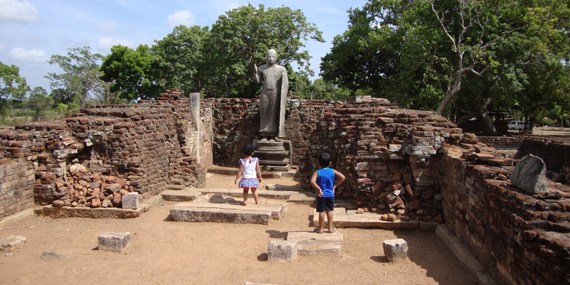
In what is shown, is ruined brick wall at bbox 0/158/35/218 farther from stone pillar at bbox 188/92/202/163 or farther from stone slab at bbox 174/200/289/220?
stone pillar at bbox 188/92/202/163

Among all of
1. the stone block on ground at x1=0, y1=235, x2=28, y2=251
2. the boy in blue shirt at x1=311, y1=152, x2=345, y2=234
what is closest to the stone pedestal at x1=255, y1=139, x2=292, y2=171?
the boy in blue shirt at x1=311, y1=152, x2=345, y2=234

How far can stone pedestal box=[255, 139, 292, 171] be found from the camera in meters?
11.5

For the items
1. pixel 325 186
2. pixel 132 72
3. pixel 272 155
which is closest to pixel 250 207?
pixel 325 186

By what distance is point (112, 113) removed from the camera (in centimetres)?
805

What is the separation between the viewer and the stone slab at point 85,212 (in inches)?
268

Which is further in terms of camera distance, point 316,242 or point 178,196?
point 178,196

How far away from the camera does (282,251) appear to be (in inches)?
188

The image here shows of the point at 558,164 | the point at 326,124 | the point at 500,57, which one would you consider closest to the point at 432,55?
the point at 500,57

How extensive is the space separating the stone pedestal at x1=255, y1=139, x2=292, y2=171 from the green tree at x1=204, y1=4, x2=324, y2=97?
10.0 metres

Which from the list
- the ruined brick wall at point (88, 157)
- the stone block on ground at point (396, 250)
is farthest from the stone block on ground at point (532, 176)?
the ruined brick wall at point (88, 157)

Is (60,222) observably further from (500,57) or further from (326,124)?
(500,57)

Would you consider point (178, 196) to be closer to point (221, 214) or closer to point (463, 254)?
point (221, 214)

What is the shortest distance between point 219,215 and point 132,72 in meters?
24.8

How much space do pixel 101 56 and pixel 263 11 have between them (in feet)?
76.5
